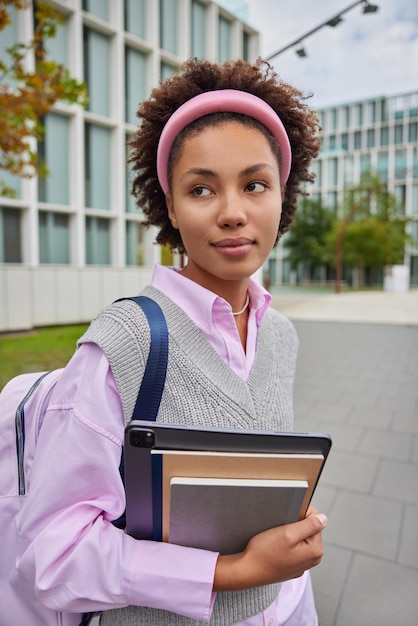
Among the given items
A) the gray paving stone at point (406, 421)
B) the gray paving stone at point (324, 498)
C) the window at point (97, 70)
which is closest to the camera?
the gray paving stone at point (324, 498)

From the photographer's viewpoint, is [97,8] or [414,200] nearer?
[97,8]

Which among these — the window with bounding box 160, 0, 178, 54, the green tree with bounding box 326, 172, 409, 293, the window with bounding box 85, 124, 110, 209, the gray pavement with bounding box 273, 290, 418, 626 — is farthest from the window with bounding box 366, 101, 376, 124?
the gray pavement with bounding box 273, 290, 418, 626

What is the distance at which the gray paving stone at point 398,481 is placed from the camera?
3135mm

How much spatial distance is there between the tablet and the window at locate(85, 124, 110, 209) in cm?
1395

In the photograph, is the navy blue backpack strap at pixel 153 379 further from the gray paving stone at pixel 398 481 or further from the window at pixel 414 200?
the window at pixel 414 200

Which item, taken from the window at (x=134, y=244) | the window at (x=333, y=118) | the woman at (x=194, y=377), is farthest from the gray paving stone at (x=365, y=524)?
the window at (x=333, y=118)

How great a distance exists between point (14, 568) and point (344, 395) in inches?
197

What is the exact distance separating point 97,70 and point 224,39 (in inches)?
240

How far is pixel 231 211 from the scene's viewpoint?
94 cm

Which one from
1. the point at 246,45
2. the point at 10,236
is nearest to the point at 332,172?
the point at 246,45

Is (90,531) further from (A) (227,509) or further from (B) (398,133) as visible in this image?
(B) (398,133)

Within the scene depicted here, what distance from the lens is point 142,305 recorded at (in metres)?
0.95

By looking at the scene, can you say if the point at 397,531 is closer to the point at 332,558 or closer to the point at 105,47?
the point at 332,558

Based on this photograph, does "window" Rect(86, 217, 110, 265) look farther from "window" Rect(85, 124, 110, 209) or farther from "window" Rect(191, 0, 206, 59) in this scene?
"window" Rect(191, 0, 206, 59)
